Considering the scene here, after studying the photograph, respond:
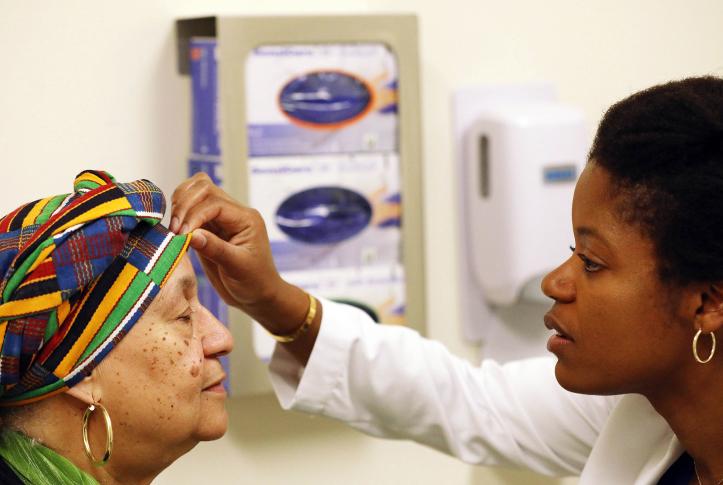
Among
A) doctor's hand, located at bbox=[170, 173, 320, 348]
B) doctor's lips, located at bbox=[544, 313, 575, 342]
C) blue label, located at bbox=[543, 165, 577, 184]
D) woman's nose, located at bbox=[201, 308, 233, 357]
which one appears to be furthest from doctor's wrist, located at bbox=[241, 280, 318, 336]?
blue label, located at bbox=[543, 165, 577, 184]

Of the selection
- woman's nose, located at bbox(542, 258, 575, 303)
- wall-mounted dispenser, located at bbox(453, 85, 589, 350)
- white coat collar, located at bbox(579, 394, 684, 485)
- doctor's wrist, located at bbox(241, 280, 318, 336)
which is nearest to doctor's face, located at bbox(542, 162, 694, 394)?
woman's nose, located at bbox(542, 258, 575, 303)

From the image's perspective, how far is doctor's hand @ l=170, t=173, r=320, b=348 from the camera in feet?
3.89

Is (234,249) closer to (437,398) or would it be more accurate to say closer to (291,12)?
(437,398)

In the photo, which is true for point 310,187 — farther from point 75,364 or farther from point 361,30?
point 75,364

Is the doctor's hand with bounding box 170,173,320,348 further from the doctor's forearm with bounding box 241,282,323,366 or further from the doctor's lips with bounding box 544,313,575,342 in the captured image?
the doctor's lips with bounding box 544,313,575,342

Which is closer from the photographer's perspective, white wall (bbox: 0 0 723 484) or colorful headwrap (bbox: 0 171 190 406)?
colorful headwrap (bbox: 0 171 190 406)

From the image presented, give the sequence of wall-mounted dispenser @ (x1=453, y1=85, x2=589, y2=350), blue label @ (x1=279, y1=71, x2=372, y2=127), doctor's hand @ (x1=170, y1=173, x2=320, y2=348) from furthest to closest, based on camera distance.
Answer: wall-mounted dispenser @ (x1=453, y1=85, x2=589, y2=350) < blue label @ (x1=279, y1=71, x2=372, y2=127) < doctor's hand @ (x1=170, y1=173, x2=320, y2=348)

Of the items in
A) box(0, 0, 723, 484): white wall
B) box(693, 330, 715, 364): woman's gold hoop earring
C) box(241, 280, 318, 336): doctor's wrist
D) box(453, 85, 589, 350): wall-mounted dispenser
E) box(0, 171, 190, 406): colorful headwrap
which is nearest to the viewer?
box(0, 171, 190, 406): colorful headwrap

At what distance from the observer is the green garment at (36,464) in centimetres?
→ 102

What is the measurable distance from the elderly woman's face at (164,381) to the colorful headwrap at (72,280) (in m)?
0.02

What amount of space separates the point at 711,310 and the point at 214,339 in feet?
1.78

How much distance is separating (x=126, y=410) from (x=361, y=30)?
81cm

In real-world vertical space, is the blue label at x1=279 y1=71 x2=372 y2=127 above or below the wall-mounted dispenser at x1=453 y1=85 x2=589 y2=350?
above

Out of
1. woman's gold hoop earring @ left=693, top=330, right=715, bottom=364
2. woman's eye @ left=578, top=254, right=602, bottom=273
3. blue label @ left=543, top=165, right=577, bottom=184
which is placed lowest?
woman's gold hoop earring @ left=693, top=330, right=715, bottom=364
